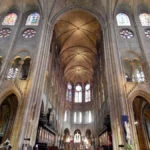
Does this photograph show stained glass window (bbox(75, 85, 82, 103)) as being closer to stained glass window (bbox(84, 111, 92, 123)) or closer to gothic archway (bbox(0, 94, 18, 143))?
stained glass window (bbox(84, 111, 92, 123))

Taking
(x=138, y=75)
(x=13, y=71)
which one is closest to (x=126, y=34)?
(x=138, y=75)

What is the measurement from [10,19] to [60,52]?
10141 mm

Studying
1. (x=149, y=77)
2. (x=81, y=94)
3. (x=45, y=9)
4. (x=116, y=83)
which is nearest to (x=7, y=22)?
(x=45, y=9)

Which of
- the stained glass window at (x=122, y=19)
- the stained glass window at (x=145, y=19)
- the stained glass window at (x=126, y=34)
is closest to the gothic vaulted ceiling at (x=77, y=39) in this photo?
the stained glass window at (x=122, y=19)

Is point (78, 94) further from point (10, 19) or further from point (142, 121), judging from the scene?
point (10, 19)

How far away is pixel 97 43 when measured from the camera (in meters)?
24.8

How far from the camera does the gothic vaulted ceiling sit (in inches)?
882

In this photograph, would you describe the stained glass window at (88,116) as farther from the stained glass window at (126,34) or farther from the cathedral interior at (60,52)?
the stained glass window at (126,34)

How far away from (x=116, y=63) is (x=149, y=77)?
11.3 ft

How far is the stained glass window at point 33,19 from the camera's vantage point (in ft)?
62.1

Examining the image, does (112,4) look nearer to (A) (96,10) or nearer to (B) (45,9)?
(A) (96,10)

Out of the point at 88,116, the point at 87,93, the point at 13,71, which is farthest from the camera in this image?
the point at 87,93

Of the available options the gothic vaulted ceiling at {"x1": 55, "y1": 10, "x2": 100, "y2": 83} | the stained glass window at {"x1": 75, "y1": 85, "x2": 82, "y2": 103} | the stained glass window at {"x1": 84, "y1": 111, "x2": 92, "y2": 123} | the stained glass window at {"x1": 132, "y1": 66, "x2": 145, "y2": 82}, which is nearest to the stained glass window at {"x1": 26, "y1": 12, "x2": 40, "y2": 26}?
the gothic vaulted ceiling at {"x1": 55, "y1": 10, "x2": 100, "y2": 83}

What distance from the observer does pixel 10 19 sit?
19141 millimetres
